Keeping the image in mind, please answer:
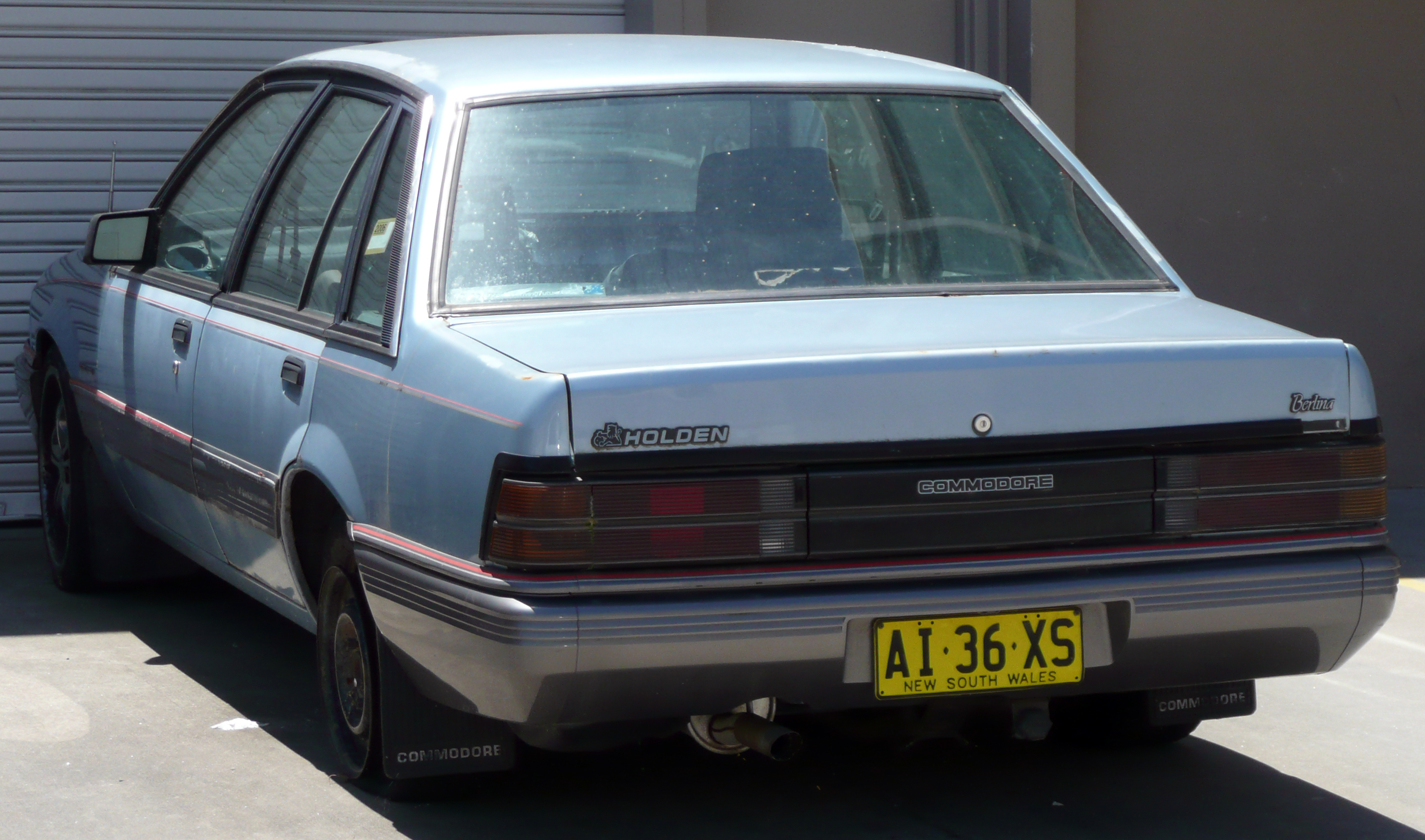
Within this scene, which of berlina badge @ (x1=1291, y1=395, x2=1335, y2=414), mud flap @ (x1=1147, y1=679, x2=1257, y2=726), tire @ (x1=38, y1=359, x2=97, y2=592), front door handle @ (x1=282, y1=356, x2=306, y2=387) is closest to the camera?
berlina badge @ (x1=1291, y1=395, x2=1335, y2=414)

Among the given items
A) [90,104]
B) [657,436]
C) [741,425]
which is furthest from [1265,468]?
[90,104]

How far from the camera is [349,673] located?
406cm

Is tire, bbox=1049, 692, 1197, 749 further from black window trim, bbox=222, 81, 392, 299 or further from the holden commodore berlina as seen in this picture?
black window trim, bbox=222, 81, 392, 299

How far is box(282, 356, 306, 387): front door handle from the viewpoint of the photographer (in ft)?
13.3

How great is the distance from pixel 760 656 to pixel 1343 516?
3.86 ft

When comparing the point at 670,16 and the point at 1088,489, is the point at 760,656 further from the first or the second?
the point at 670,16

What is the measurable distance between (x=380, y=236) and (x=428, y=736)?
1.08 meters

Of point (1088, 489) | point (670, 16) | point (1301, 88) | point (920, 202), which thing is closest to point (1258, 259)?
point (1301, 88)

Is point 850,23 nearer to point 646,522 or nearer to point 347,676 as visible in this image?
point 347,676

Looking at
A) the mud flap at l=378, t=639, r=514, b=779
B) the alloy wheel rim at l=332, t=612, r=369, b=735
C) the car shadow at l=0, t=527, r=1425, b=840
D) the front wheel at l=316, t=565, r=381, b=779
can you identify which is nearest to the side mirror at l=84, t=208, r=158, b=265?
the car shadow at l=0, t=527, r=1425, b=840

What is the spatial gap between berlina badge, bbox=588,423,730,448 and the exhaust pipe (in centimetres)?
65

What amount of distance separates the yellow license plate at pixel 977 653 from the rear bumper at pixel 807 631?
0.03 meters

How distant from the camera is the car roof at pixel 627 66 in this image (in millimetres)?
4117

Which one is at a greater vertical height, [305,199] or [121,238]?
[305,199]
